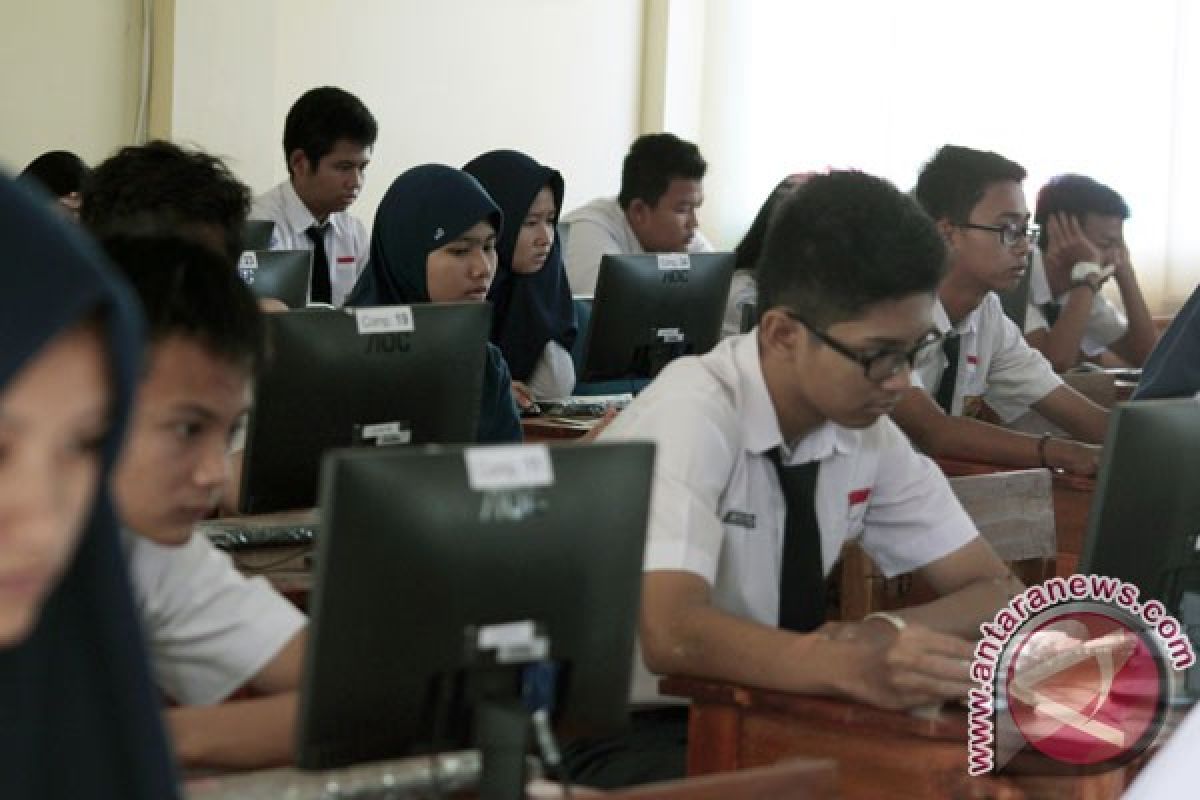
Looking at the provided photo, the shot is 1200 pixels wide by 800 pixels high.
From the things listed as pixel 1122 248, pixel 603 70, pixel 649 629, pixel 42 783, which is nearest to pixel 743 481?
pixel 649 629

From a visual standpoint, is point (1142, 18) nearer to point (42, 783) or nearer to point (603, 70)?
point (603, 70)

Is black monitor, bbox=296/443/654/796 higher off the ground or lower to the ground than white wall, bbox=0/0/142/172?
lower

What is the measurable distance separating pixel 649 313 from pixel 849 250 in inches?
76.6

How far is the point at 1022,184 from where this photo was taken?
14.8 feet

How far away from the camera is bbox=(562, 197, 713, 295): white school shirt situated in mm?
6254

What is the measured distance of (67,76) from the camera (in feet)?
20.0

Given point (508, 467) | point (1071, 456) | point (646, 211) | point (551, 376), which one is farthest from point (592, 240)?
point (508, 467)

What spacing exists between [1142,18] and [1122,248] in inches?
62.4

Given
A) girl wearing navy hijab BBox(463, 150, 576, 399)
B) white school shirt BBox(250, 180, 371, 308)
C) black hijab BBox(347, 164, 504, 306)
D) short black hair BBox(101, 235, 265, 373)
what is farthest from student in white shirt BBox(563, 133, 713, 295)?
short black hair BBox(101, 235, 265, 373)

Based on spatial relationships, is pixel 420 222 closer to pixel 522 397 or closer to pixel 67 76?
pixel 522 397

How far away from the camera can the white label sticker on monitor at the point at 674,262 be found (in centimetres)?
443

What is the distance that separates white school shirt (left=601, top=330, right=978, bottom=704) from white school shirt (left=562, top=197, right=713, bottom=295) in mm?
3508

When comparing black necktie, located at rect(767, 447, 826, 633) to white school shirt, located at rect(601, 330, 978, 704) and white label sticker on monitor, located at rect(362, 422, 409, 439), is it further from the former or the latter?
white label sticker on monitor, located at rect(362, 422, 409, 439)

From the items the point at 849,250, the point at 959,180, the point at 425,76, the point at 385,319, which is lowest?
the point at 385,319
